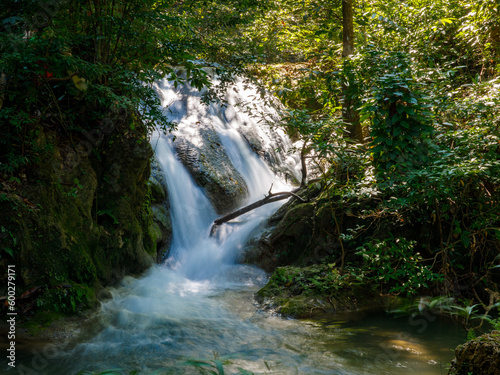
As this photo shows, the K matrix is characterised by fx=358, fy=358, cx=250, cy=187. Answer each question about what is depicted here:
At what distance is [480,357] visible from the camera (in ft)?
7.43

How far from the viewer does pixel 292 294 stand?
5836 millimetres

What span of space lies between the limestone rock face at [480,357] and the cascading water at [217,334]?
123 cm

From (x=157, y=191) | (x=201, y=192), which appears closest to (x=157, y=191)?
(x=157, y=191)

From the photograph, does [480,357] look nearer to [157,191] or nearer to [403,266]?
[403,266]

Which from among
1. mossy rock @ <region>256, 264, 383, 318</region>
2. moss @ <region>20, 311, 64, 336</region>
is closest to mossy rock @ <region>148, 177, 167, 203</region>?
mossy rock @ <region>256, 264, 383, 318</region>

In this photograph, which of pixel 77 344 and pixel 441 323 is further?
pixel 441 323

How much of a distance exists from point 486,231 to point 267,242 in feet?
13.8

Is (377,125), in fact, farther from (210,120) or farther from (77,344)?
(210,120)

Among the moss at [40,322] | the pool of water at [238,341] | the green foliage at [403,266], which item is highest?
the green foliage at [403,266]

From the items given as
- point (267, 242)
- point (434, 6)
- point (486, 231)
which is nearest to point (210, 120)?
point (267, 242)

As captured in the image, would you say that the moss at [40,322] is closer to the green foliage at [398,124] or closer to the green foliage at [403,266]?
the green foliage at [403,266]

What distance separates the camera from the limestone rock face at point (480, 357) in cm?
218

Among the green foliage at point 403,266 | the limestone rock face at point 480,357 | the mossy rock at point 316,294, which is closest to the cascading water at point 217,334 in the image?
the mossy rock at point 316,294

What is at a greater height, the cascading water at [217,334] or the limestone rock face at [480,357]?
the limestone rock face at [480,357]
